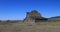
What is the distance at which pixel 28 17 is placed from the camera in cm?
5359

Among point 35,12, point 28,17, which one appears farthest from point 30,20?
point 35,12

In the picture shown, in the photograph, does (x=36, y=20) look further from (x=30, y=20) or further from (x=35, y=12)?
(x=35, y=12)

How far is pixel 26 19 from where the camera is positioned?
180 ft

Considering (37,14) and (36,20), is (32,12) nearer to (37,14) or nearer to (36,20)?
(37,14)

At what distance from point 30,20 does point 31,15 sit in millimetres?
2620

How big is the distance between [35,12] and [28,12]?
410 cm

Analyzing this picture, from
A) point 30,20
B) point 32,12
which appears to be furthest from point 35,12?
point 30,20

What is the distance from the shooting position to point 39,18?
5447 centimetres

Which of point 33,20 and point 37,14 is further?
point 37,14

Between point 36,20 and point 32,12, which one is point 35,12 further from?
point 36,20

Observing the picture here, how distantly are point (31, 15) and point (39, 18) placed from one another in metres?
3.12

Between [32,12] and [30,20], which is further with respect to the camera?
[32,12]

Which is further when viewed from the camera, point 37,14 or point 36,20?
point 37,14

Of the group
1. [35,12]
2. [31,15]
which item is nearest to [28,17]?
[31,15]
